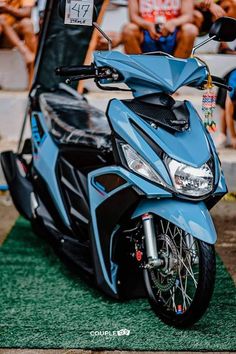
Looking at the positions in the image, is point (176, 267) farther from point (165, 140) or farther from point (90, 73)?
point (90, 73)

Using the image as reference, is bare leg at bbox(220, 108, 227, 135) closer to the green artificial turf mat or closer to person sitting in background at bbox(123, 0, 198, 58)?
person sitting in background at bbox(123, 0, 198, 58)

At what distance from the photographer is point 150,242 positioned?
141 inches

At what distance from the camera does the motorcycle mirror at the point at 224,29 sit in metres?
3.70

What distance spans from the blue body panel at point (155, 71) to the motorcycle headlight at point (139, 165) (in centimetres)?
29

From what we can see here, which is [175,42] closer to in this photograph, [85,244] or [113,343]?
[85,244]

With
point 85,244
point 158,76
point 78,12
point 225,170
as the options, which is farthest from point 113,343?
point 225,170

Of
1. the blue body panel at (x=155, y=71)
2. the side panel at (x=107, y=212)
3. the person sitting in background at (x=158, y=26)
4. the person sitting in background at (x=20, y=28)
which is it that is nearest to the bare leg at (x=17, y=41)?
the person sitting in background at (x=20, y=28)

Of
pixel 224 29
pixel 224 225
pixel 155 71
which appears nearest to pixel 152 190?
pixel 155 71

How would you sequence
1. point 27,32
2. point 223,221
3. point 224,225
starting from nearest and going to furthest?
point 224,225 → point 223,221 → point 27,32

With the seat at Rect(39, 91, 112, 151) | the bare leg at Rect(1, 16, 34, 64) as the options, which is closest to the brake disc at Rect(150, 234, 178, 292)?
the seat at Rect(39, 91, 112, 151)

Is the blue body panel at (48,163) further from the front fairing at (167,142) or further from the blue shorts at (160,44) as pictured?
the blue shorts at (160,44)

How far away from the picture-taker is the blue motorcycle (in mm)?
3424

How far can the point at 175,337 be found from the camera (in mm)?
3527

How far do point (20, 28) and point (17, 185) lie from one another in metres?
2.16
